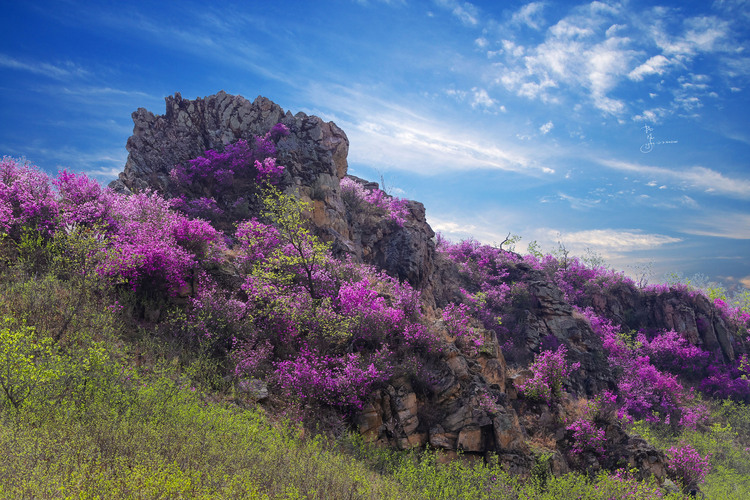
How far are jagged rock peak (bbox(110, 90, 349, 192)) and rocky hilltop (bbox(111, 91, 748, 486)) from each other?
79 mm

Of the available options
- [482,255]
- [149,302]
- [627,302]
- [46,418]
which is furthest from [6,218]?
[627,302]

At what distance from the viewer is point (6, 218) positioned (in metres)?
13.5

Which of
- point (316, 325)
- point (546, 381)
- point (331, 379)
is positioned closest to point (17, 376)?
point (331, 379)

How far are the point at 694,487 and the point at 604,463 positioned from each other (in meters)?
4.52

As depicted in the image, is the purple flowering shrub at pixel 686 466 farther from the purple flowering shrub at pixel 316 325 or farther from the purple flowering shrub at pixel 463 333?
the purple flowering shrub at pixel 316 325

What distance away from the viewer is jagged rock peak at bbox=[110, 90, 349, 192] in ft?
85.1

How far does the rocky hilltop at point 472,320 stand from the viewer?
1221 centimetres

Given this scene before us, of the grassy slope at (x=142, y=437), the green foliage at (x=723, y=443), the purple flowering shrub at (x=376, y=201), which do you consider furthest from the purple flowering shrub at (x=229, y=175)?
the green foliage at (x=723, y=443)

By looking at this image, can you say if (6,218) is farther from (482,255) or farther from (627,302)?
(627,302)

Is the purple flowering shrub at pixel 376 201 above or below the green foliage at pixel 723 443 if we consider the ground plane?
above

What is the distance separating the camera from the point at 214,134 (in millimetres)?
27938

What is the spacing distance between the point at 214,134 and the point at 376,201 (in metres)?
12.9

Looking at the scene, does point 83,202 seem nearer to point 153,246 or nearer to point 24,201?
point 24,201

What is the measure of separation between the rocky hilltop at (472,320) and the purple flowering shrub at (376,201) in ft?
2.03
